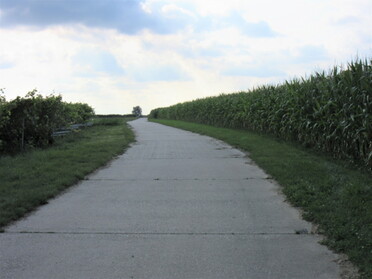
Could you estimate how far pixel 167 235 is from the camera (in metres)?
4.61

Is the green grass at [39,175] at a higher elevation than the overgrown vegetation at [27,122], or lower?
lower

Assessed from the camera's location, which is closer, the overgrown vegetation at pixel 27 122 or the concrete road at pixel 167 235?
the concrete road at pixel 167 235

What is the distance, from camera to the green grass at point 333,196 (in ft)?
13.4

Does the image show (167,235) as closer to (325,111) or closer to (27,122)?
(325,111)

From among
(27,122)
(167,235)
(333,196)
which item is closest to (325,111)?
(333,196)

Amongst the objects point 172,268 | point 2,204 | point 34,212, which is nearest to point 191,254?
point 172,268

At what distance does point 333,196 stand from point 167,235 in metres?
2.81

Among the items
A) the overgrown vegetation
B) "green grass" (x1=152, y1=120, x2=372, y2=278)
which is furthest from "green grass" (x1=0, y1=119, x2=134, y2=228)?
"green grass" (x1=152, y1=120, x2=372, y2=278)

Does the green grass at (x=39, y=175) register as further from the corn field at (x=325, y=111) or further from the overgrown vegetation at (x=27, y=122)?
the corn field at (x=325, y=111)

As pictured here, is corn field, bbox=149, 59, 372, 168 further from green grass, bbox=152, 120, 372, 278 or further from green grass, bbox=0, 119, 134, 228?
green grass, bbox=0, 119, 134, 228

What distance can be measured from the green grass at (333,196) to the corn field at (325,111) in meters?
0.63

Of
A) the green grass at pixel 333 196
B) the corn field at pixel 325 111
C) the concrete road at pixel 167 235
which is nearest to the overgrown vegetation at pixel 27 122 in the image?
the concrete road at pixel 167 235

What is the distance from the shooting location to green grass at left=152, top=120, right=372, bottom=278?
13.4 feet

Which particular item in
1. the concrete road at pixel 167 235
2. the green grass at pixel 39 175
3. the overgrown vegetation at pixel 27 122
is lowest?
the concrete road at pixel 167 235
